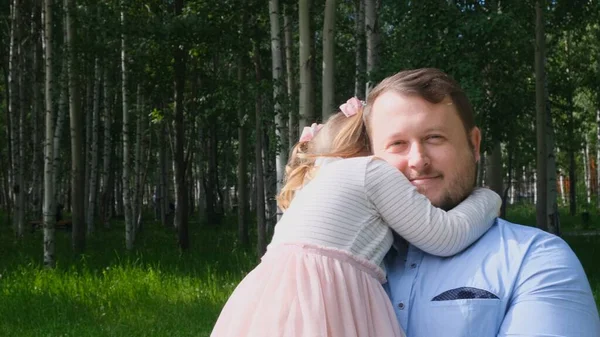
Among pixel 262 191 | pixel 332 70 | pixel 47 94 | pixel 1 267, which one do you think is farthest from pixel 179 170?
pixel 332 70

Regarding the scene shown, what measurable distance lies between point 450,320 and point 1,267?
1241 centimetres

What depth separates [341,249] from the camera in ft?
6.09

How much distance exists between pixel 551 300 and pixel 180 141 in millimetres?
17700

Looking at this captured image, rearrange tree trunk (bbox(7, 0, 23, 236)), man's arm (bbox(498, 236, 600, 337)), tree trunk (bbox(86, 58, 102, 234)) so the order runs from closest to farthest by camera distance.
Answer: man's arm (bbox(498, 236, 600, 337)) < tree trunk (bbox(7, 0, 23, 236)) < tree trunk (bbox(86, 58, 102, 234))

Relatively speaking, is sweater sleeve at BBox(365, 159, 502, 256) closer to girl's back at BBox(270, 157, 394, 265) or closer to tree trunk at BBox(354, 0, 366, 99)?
girl's back at BBox(270, 157, 394, 265)

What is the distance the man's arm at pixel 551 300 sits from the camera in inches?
67.2

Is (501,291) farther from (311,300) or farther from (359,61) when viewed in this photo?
(359,61)

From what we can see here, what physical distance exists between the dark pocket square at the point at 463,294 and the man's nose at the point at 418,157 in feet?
0.92

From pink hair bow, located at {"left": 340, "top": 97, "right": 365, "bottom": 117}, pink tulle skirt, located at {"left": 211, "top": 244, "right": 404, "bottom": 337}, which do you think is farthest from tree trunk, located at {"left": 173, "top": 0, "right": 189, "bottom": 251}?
pink tulle skirt, located at {"left": 211, "top": 244, "right": 404, "bottom": 337}

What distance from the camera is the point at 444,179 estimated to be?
2008 mm

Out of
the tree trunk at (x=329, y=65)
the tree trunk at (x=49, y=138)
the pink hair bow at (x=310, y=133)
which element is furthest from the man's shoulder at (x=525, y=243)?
the tree trunk at (x=49, y=138)

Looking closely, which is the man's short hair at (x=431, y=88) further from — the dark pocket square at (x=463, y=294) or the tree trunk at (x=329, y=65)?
the tree trunk at (x=329, y=65)

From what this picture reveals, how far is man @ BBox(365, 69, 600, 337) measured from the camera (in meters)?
1.73

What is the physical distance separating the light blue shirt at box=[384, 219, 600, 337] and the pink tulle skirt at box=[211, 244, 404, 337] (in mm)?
65
